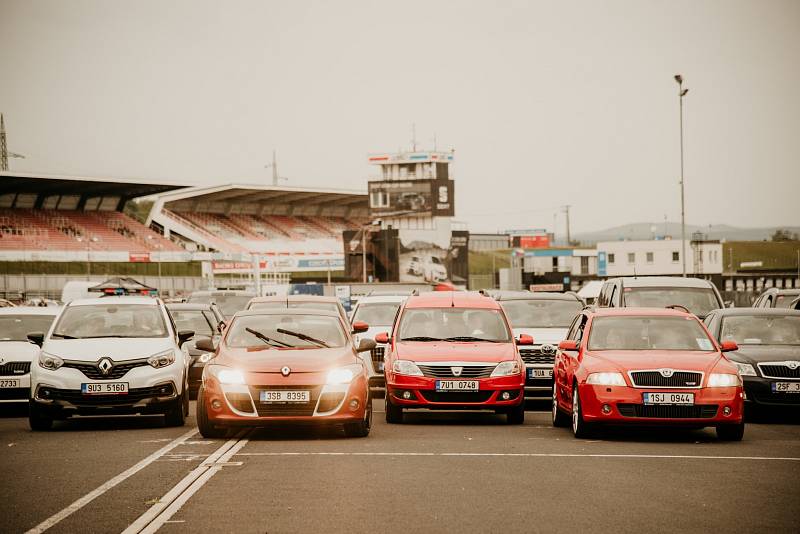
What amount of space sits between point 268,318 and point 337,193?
3679 inches

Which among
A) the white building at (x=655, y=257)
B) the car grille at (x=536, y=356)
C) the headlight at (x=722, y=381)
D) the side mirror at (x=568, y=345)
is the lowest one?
the car grille at (x=536, y=356)

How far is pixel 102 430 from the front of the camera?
1511 centimetres

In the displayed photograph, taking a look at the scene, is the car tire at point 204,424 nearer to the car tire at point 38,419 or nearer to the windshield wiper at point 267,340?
the windshield wiper at point 267,340

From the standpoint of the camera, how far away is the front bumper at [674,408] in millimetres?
13094

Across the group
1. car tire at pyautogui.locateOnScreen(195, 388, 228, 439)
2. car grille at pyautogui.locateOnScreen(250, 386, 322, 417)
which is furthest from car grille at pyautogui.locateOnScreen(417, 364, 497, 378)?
car tire at pyautogui.locateOnScreen(195, 388, 228, 439)

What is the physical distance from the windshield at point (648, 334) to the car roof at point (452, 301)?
2.75m

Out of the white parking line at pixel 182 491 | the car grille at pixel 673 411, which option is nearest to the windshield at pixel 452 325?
the car grille at pixel 673 411

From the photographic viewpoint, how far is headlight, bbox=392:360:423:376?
15312 mm

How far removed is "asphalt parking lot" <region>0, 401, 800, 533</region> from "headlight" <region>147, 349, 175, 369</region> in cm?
89

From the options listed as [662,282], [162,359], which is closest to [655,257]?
[662,282]

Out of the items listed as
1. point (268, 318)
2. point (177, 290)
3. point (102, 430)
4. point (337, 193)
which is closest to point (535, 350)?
point (268, 318)

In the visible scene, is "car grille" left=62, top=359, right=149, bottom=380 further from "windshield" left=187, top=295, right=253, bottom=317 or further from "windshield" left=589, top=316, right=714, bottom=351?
"windshield" left=187, top=295, right=253, bottom=317

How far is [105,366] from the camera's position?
1480cm

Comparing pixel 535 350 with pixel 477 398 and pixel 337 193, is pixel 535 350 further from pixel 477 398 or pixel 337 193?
pixel 337 193
